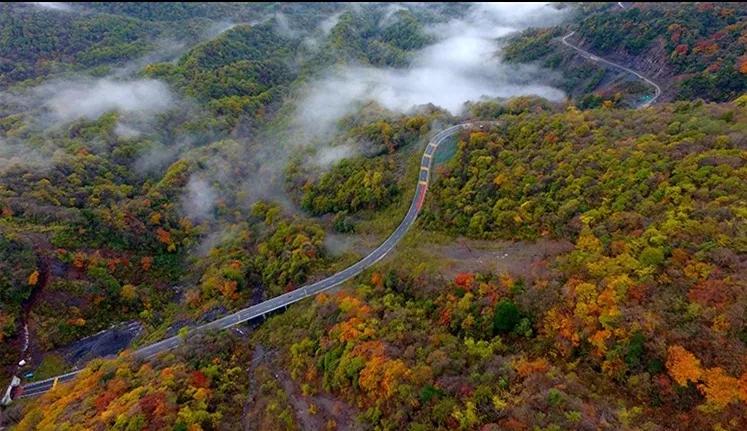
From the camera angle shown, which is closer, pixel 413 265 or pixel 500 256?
pixel 500 256

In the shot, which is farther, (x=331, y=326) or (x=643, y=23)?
→ (x=643, y=23)

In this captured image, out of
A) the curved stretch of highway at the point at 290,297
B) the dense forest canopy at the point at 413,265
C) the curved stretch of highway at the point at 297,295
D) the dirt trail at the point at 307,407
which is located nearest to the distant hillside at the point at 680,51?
the dense forest canopy at the point at 413,265

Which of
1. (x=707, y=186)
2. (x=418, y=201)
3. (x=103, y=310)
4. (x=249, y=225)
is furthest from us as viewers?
(x=249, y=225)

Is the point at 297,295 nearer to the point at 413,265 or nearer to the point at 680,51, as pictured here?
the point at 413,265

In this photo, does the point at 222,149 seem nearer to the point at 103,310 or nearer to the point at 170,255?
the point at 170,255

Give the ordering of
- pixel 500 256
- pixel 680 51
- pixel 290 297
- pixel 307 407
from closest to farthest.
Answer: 1. pixel 307 407
2. pixel 500 256
3. pixel 290 297
4. pixel 680 51

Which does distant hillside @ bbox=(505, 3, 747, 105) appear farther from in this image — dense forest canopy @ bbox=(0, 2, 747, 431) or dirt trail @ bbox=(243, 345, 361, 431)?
dirt trail @ bbox=(243, 345, 361, 431)

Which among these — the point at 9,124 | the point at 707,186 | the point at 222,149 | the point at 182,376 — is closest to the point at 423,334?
the point at 182,376

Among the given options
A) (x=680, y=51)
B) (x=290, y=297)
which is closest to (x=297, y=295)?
(x=290, y=297)
